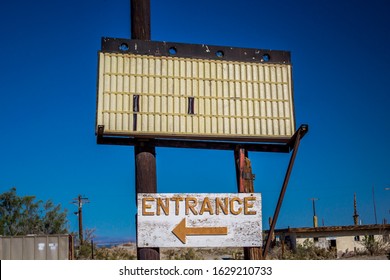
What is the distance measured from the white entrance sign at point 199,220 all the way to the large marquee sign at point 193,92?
1.41 m

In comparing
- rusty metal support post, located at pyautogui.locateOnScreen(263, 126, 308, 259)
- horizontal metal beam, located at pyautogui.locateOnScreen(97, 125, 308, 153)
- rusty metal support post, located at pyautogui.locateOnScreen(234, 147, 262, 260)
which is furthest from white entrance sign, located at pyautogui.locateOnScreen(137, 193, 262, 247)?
horizontal metal beam, located at pyautogui.locateOnScreen(97, 125, 308, 153)

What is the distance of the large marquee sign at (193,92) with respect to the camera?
458 inches

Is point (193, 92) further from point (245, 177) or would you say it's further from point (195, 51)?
point (245, 177)

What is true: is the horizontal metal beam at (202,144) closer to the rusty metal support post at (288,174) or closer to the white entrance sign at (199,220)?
the rusty metal support post at (288,174)

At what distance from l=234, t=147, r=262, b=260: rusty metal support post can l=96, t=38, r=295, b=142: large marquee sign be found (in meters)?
0.42

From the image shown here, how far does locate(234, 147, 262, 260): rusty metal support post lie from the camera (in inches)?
458

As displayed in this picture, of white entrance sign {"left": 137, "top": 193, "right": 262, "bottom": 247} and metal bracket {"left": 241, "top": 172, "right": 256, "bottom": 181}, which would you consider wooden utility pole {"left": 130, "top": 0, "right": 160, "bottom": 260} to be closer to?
white entrance sign {"left": 137, "top": 193, "right": 262, "bottom": 247}

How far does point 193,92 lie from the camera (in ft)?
39.7

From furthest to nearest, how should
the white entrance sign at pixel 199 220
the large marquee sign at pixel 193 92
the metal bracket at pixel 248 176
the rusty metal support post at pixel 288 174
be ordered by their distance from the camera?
the metal bracket at pixel 248 176 → the rusty metal support post at pixel 288 174 → the large marquee sign at pixel 193 92 → the white entrance sign at pixel 199 220

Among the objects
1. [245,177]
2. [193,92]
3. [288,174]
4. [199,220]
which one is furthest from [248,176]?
[193,92]

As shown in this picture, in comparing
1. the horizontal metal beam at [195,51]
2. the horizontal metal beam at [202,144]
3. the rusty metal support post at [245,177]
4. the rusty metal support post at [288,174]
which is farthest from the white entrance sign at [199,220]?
the horizontal metal beam at [195,51]

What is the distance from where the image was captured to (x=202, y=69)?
12.3 meters
